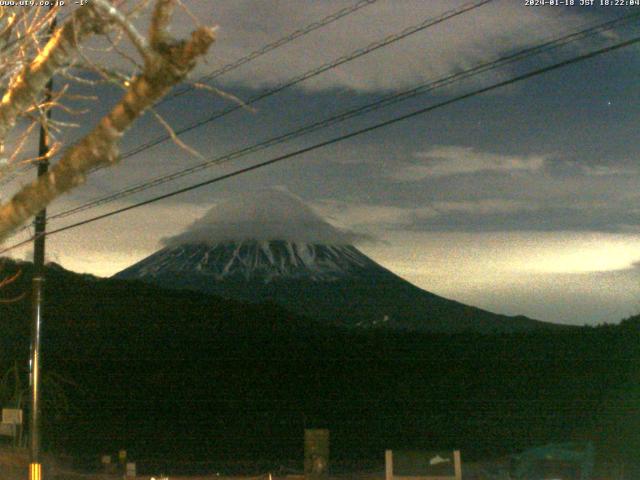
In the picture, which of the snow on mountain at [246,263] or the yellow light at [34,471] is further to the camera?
the snow on mountain at [246,263]

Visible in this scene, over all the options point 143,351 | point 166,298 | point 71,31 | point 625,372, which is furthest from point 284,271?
point 71,31

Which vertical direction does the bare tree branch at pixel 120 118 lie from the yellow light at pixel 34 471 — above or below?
above

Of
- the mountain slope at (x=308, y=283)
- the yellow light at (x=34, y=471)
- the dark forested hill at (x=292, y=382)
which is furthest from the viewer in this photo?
the mountain slope at (x=308, y=283)

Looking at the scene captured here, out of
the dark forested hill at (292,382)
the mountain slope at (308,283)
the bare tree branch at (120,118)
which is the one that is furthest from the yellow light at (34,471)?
the mountain slope at (308,283)

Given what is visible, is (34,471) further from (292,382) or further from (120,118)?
(292,382)

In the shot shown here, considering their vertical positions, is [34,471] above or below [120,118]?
below

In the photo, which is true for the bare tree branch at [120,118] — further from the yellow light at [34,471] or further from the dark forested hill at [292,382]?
the dark forested hill at [292,382]

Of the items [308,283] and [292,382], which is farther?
[308,283]

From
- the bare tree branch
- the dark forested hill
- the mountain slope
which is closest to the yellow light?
the bare tree branch

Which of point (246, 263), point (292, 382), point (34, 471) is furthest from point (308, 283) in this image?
point (34, 471)

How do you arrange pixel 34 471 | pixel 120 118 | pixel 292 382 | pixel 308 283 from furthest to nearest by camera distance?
pixel 308 283 → pixel 292 382 → pixel 34 471 → pixel 120 118

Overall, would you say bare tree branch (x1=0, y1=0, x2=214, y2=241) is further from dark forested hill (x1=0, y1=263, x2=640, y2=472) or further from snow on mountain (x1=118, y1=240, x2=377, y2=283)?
snow on mountain (x1=118, y1=240, x2=377, y2=283)

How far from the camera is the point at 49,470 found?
26.3 m

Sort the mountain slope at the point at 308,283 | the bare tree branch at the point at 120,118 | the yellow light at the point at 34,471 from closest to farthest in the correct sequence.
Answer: the bare tree branch at the point at 120,118 < the yellow light at the point at 34,471 < the mountain slope at the point at 308,283
